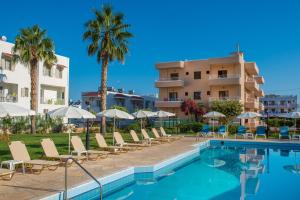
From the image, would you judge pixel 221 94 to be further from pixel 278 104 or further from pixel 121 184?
pixel 278 104

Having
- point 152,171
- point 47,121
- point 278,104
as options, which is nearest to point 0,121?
point 47,121

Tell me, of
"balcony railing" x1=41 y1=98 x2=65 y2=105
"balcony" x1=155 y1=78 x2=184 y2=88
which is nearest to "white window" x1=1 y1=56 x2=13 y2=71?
"balcony railing" x1=41 y1=98 x2=65 y2=105

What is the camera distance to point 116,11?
26797 mm

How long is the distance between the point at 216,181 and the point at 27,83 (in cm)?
2894

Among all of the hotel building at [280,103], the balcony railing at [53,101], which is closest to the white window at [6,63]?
the balcony railing at [53,101]

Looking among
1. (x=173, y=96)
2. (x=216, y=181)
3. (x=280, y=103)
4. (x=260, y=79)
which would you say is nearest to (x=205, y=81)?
(x=173, y=96)

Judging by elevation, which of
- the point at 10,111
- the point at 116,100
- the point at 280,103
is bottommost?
the point at 10,111

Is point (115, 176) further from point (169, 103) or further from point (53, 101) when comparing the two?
point (169, 103)

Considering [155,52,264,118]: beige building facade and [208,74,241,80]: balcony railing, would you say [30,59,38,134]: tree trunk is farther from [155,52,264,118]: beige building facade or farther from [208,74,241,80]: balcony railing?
[208,74,241,80]: balcony railing

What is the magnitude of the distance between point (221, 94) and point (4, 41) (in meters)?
26.9

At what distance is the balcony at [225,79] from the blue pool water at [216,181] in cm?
2216

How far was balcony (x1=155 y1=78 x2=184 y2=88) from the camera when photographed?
147 ft

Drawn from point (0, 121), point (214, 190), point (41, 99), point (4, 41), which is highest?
point (4, 41)

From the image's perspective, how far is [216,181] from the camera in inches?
498
